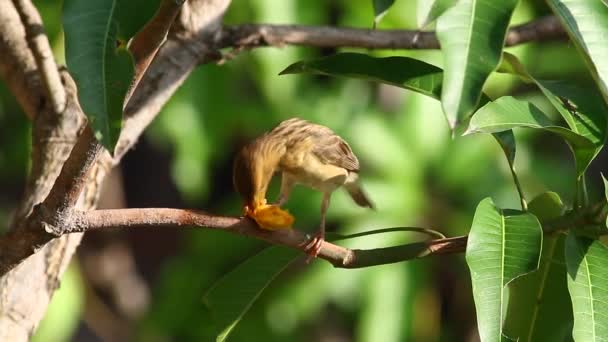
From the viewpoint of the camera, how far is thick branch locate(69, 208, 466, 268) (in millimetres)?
1720

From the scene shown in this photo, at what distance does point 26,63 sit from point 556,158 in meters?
2.91

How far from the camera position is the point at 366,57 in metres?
1.84

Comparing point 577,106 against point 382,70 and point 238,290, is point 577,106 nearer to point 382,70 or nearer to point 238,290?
point 382,70

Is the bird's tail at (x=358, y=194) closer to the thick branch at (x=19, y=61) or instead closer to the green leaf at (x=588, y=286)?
the thick branch at (x=19, y=61)

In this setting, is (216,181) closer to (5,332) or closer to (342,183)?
(342,183)

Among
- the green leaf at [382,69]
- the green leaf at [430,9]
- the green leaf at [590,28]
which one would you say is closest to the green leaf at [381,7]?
the green leaf at [382,69]

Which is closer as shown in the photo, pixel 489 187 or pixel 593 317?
pixel 593 317

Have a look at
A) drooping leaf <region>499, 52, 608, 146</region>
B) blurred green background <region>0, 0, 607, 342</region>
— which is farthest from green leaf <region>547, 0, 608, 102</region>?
blurred green background <region>0, 0, 607, 342</region>

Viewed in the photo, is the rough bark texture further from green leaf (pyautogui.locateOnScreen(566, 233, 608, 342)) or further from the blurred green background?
the blurred green background

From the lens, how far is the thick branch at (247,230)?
67.7 inches

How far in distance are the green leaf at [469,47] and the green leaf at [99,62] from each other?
446 millimetres

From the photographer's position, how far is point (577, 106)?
1868mm

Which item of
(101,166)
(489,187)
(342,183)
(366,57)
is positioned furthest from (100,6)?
(489,187)

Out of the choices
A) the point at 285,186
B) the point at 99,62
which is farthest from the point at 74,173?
the point at 285,186
